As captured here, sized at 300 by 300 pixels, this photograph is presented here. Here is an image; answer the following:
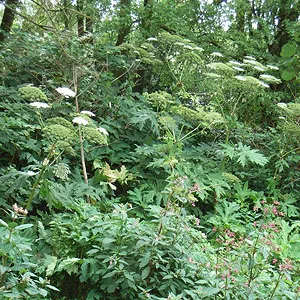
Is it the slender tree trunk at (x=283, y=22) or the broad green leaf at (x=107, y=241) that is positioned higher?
the slender tree trunk at (x=283, y=22)

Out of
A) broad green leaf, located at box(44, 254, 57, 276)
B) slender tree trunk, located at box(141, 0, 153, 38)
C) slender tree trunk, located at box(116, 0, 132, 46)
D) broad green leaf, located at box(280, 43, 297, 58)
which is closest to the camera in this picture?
broad green leaf, located at box(280, 43, 297, 58)

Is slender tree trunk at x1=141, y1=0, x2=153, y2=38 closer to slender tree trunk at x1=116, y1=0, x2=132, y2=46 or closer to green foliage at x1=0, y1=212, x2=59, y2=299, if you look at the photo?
slender tree trunk at x1=116, y1=0, x2=132, y2=46

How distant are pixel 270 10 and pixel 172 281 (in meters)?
6.67

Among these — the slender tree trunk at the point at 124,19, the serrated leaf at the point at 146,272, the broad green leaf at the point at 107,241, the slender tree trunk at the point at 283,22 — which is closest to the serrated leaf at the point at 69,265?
the broad green leaf at the point at 107,241

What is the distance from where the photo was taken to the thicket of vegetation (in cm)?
268

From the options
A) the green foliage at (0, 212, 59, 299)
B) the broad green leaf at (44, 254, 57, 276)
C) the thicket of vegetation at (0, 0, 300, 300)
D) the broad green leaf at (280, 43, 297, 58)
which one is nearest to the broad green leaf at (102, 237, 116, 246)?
Answer: the thicket of vegetation at (0, 0, 300, 300)

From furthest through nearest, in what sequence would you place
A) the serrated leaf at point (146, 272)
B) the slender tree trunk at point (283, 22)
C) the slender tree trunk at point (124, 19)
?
the slender tree trunk at point (283, 22) → the slender tree trunk at point (124, 19) → the serrated leaf at point (146, 272)

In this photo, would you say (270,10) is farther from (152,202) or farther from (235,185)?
(152,202)

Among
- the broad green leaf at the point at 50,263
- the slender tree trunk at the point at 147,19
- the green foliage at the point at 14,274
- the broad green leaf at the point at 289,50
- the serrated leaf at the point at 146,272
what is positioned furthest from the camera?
the slender tree trunk at the point at 147,19

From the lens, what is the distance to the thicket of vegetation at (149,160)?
2.68 meters

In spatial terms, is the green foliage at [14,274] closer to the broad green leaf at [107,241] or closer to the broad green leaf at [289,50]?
the broad green leaf at [107,241]

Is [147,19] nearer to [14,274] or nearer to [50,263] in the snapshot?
[50,263]

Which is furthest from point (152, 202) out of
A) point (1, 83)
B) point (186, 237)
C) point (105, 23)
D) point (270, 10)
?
point (270, 10)

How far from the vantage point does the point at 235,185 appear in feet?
16.2
